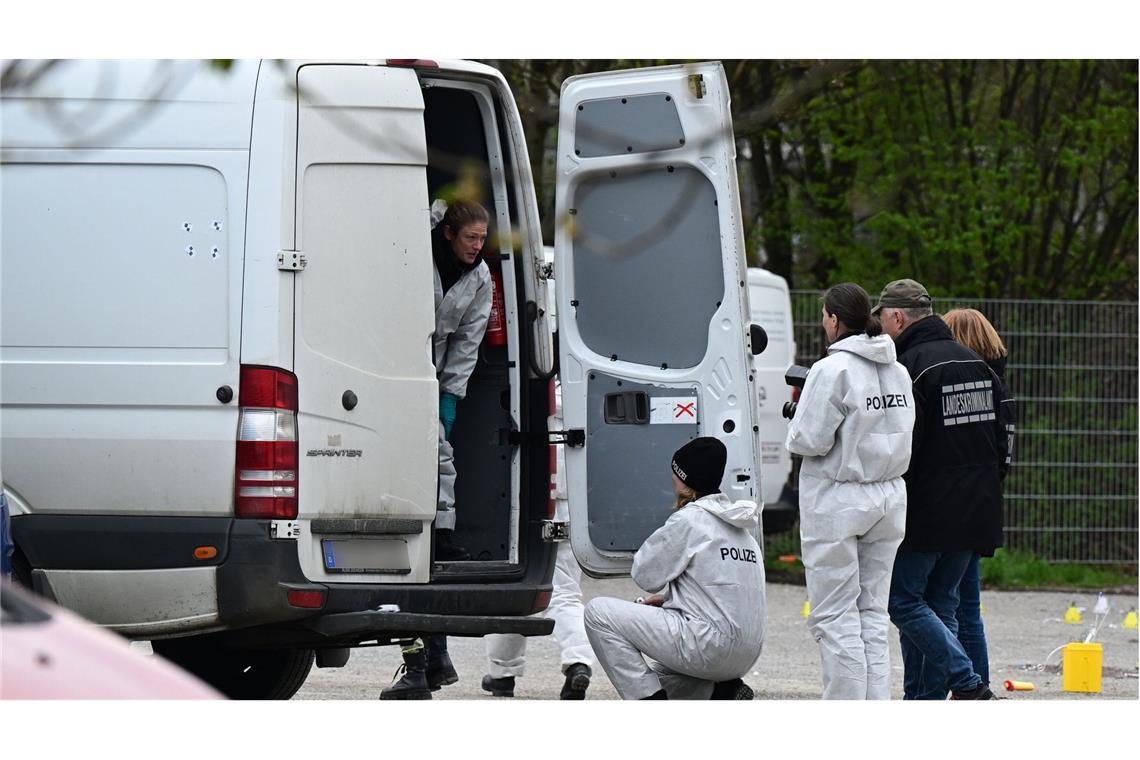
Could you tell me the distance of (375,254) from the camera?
627 cm

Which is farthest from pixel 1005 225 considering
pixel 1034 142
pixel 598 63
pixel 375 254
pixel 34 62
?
pixel 34 62

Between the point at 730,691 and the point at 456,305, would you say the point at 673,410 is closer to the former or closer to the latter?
the point at 456,305

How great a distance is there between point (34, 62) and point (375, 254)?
1.64 m

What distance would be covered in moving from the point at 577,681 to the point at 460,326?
1775mm

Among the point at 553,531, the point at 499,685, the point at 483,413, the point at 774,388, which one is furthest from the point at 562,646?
the point at 774,388

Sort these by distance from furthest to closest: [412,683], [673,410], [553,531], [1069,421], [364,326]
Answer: [1069,421] < [412,683] < [673,410] < [553,531] < [364,326]

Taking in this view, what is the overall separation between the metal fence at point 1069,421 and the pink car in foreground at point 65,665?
35.0 feet

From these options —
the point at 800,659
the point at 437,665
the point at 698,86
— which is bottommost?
the point at 800,659

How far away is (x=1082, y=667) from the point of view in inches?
330

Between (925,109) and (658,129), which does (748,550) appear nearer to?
(658,129)

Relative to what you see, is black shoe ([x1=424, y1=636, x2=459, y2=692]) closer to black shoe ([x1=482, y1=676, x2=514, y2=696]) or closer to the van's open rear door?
black shoe ([x1=482, y1=676, x2=514, y2=696])

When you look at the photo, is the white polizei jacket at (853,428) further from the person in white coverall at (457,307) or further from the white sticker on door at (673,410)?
the person in white coverall at (457,307)

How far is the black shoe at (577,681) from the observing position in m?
7.78

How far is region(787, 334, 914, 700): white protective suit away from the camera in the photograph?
22.5ft
